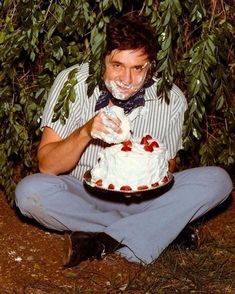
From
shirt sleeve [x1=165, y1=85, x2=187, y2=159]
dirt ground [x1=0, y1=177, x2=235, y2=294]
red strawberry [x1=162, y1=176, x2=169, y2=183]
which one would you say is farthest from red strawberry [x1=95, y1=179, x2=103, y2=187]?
shirt sleeve [x1=165, y1=85, x2=187, y2=159]

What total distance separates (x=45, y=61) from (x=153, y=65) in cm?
57

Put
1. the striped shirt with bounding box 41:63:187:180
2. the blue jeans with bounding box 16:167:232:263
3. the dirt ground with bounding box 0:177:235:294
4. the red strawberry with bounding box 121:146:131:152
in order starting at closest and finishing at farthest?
the dirt ground with bounding box 0:177:235:294
the red strawberry with bounding box 121:146:131:152
the blue jeans with bounding box 16:167:232:263
the striped shirt with bounding box 41:63:187:180

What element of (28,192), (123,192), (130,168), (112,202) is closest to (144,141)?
(130,168)

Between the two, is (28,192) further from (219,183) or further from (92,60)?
(219,183)

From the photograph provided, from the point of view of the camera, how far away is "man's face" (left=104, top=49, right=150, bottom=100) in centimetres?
343

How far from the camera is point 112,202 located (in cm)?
369

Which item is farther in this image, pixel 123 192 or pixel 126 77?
pixel 126 77

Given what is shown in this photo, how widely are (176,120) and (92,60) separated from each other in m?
0.61

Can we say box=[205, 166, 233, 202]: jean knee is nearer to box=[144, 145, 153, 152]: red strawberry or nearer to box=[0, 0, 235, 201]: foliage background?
box=[0, 0, 235, 201]: foliage background

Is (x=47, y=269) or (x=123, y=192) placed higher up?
(x=123, y=192)

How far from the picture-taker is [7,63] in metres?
3.80

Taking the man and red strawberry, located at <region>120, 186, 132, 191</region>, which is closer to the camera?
red strawberry, located at <region>120, 186, 132, 191</region>

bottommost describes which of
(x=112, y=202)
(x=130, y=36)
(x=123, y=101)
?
(x=112, y=202)

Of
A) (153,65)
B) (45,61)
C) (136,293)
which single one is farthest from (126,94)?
(136,293)
